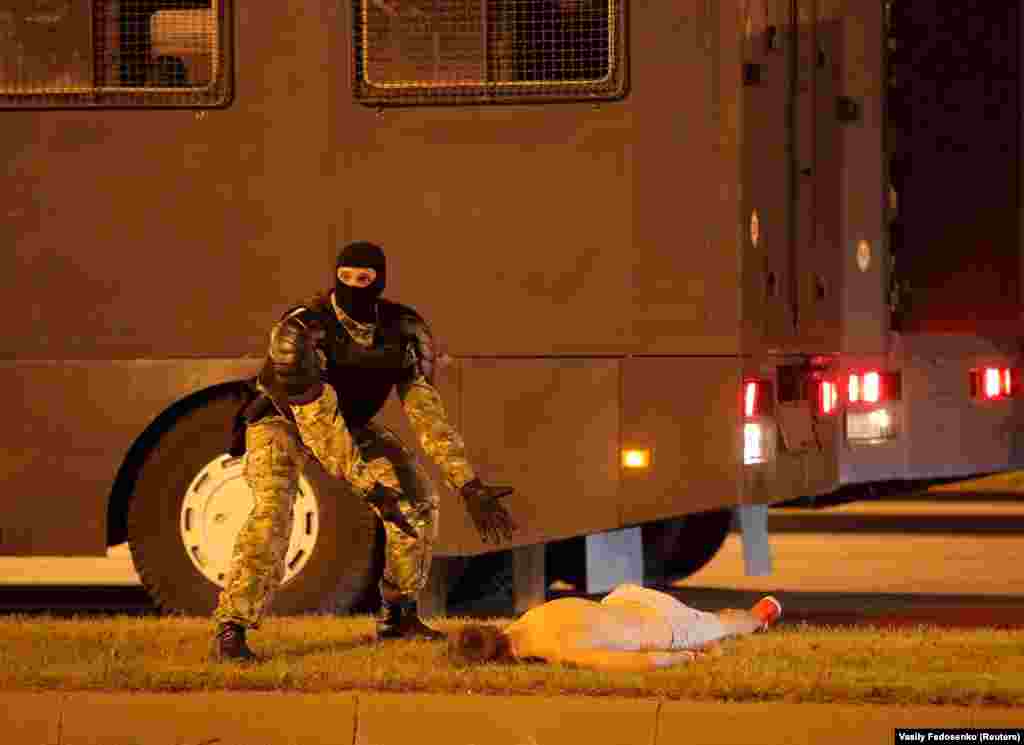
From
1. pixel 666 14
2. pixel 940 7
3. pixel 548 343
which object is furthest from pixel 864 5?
pixel 548 343

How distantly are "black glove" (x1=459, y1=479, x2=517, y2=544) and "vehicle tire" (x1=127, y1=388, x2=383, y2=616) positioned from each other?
1996mm

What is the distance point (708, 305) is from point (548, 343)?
A: 2.23ft

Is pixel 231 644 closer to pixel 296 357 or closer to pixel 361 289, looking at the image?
pixel 296 357

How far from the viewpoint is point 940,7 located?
12781 millimetres

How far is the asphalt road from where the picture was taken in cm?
1273

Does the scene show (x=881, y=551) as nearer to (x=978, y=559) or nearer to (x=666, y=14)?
(x=978, y=559)

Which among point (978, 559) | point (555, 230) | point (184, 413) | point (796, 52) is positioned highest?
point (796, 52)

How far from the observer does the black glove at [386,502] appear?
31.3ft

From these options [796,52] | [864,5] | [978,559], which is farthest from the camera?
[978,559]

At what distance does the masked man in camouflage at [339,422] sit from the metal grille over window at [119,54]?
6.83 feet

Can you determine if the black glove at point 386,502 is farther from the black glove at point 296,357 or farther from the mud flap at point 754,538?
the mud flap at point 754,538

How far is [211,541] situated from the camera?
11219mm

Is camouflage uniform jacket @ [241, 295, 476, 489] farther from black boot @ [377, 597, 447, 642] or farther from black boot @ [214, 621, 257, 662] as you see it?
black boot @ [214, 621, 257, 662]

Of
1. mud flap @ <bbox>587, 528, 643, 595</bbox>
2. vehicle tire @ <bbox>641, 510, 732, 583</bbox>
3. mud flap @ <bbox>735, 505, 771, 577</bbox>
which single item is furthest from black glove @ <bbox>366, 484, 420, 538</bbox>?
vehicle tire @ <bbox>641, 510, 732, 583</bbox>
